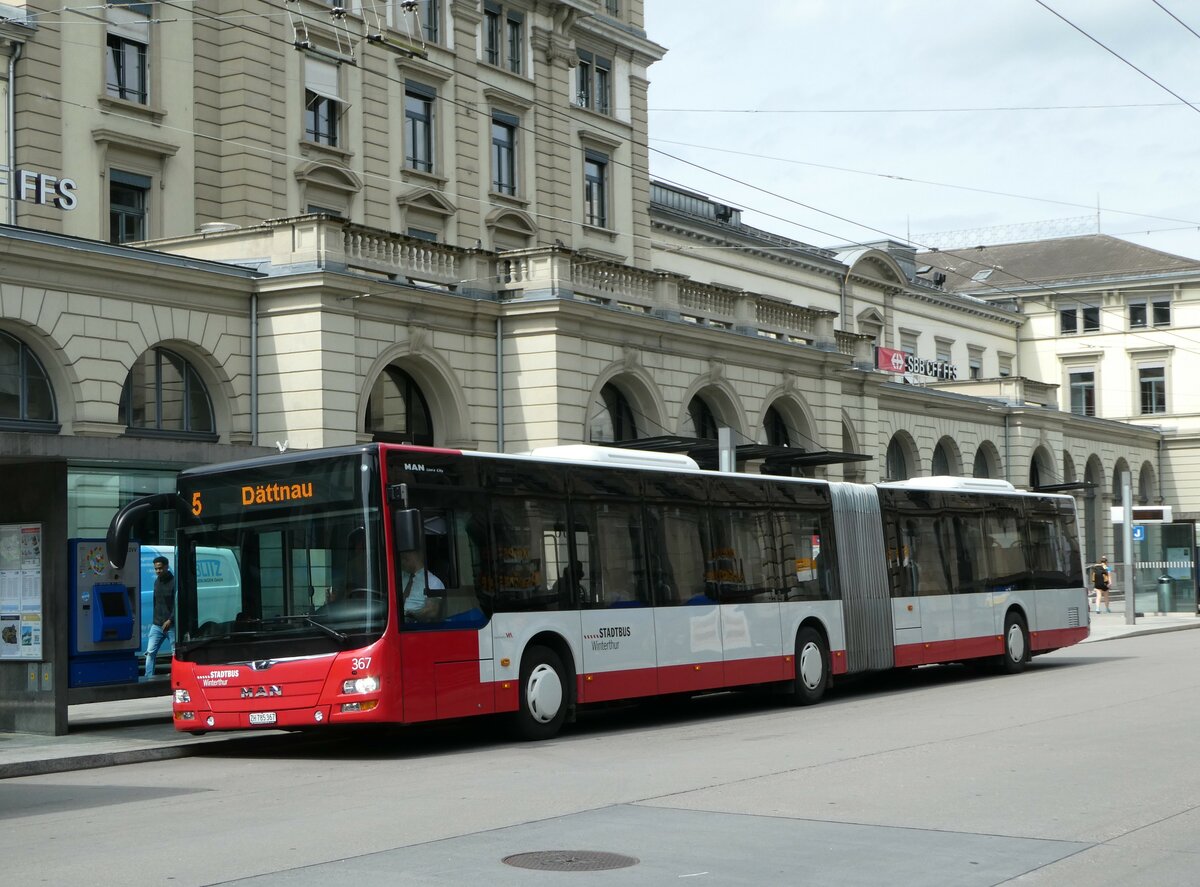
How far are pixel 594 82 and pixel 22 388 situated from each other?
2353 cm

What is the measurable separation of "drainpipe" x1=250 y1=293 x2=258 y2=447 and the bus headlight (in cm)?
1399

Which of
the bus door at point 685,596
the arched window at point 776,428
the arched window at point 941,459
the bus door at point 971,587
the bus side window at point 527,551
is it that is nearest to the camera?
the bus side window at point 527,551

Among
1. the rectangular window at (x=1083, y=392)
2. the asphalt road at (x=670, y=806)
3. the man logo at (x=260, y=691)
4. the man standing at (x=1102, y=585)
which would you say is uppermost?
the rectangular window at (x=1083, y=392)

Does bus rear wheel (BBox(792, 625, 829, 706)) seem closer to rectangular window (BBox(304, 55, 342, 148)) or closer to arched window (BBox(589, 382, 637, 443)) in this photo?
arched window (BBox(589, 382, 637, 443))

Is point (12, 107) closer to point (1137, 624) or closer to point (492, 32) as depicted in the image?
point (492, 32)

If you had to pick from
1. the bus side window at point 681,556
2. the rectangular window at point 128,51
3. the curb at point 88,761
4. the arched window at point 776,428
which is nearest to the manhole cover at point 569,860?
the curb at point 88,761

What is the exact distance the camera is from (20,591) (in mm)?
17453

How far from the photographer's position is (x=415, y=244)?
3003 centimetres

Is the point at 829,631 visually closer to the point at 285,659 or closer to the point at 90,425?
the point at 285,659

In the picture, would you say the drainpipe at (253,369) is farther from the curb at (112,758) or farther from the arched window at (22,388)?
the curb at (112,758)

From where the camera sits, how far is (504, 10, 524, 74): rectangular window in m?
41.5

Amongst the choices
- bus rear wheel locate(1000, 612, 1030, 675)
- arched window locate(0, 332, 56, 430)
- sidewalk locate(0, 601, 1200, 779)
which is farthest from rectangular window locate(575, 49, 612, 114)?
sidewalk locate(0, 601, 1200, 779)

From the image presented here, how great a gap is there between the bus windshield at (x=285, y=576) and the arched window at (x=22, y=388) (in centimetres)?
1006

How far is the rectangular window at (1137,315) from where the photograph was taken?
7969cm
